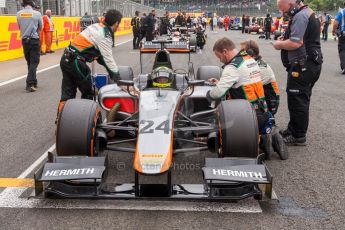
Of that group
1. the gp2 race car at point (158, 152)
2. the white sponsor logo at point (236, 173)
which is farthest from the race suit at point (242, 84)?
the white sponsor logo at point (236, 173)

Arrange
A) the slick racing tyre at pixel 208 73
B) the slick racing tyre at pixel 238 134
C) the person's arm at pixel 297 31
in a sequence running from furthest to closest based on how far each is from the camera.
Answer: the slick racing tyre at pixel 208 73
the person's arm at pixel 297 31
the slick racing tyre at pixel 238 134

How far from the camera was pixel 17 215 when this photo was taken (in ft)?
11.6

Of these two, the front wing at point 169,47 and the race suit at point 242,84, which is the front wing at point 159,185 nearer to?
the race suit at point 242,84

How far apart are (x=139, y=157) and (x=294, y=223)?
4.28 feet

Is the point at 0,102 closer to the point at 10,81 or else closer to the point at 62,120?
the point at 10,81

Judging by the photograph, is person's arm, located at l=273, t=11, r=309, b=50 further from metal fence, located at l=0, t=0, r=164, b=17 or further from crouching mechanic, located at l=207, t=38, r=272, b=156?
metal fence, located at l=0, t=0, r=164, b=17

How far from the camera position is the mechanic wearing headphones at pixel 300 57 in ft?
17.0

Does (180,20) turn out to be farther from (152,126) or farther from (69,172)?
→ (69,172)

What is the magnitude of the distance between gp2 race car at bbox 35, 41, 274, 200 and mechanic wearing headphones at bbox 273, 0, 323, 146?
132 centimetres

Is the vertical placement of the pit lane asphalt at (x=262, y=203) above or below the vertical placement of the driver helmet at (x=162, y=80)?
below

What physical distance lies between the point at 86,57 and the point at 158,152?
8.19ft

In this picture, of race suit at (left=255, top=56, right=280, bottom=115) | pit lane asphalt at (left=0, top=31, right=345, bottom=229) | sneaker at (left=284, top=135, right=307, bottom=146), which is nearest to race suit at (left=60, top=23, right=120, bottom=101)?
pit lane asphalt at (left=0, top=31, right=345, bottom=229)

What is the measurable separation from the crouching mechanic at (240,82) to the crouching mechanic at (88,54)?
4.75ft

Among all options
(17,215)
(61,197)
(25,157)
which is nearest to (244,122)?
(61,197)
